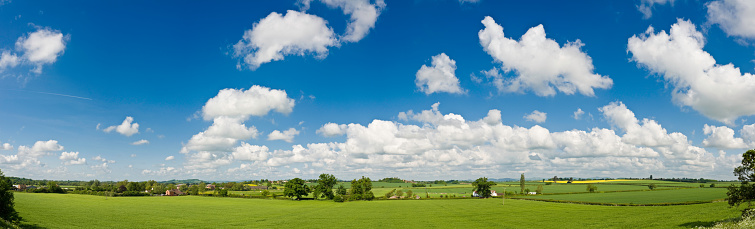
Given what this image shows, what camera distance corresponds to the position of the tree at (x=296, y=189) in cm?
13888

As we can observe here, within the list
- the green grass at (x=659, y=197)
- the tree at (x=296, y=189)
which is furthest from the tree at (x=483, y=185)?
the tree at (x=296, y=189)

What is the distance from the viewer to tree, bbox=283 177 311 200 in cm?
13888

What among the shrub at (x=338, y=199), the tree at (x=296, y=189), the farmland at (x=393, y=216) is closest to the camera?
the farmland at (x=393, y=216)

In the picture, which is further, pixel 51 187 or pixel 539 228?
pixel 51 187

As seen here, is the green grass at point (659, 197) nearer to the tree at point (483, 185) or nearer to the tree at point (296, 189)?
the tree at point (483, 185)

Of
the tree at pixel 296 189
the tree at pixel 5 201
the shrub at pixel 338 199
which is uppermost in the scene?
the tree at pixel 5 201

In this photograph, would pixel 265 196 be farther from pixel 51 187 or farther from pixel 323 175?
pixel 51 187

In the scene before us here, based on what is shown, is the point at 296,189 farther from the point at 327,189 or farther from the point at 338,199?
the point at 338,199

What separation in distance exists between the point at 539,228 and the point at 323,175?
9900 centimetres

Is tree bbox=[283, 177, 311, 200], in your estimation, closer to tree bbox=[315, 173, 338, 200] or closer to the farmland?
tree bbox=[315, 173, 338, 200]

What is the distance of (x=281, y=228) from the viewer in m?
57.2

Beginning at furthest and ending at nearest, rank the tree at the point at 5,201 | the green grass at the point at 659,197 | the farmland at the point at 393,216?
1. the green grass at the point at 659,197
2. the farmland at the point at 393,216
3. the tree at the point at 5,201

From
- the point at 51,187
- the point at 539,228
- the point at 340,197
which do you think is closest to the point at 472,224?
the point at 539,228

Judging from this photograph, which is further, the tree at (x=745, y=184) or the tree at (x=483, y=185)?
the tree at (x=483, y=185)
